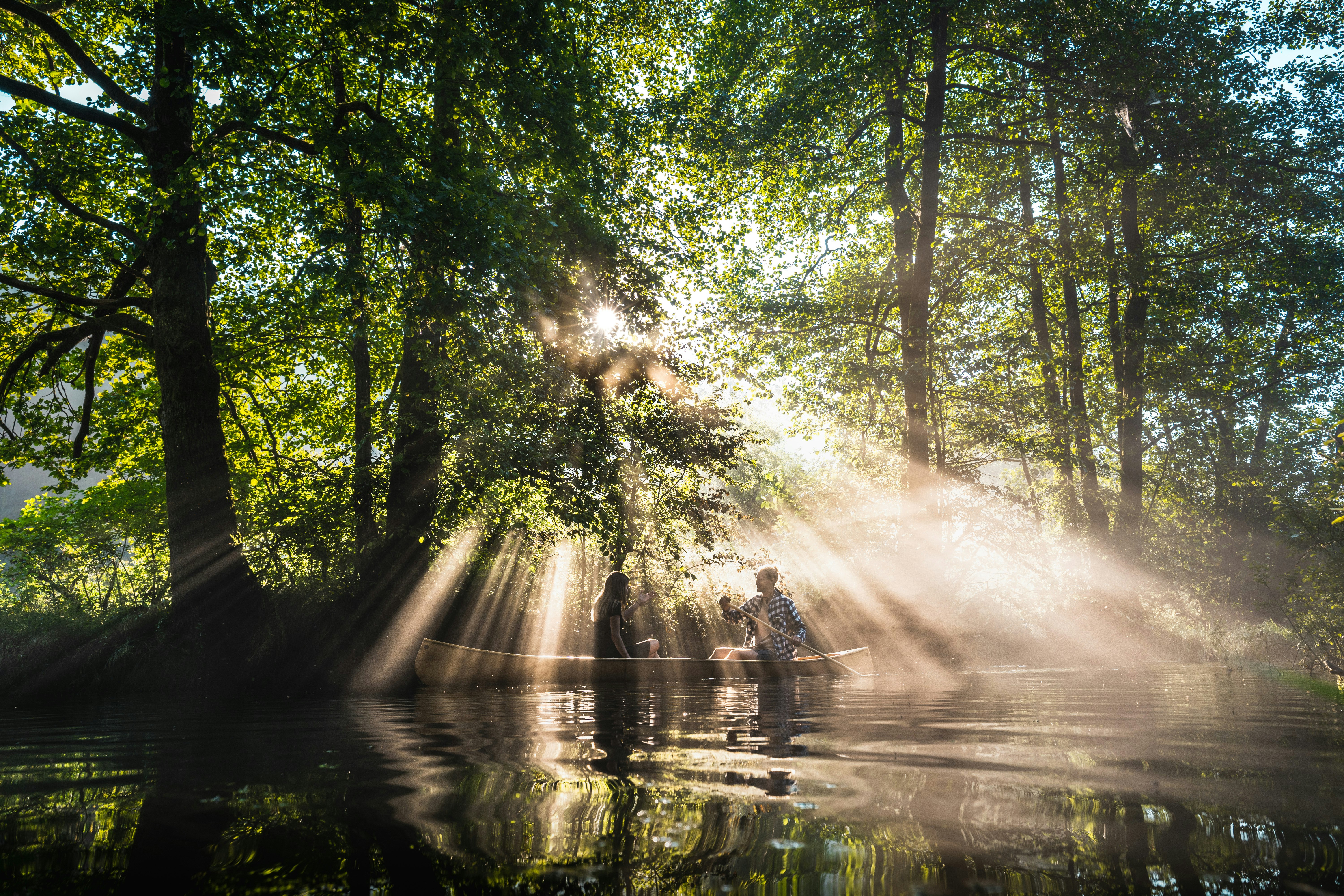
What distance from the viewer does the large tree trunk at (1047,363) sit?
46.5 ft

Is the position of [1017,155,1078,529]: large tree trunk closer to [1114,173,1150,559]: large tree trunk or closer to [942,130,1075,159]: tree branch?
[1114,173,1150,559]: large tree trunk

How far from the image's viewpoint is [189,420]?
820 cm

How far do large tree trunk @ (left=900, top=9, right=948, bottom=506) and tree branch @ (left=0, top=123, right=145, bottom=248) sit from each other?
11619 millimetres

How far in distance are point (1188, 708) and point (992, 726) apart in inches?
80.4

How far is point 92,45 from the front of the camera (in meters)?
11.3

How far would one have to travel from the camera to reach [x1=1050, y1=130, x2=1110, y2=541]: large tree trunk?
13938 millimetres

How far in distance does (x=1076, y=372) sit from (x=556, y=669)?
13.2m

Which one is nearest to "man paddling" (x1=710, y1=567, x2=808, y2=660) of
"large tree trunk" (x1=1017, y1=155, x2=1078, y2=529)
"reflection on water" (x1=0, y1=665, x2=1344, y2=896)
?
"reflection on water" (x1=0, y1=665, x2=1344, y2=896)

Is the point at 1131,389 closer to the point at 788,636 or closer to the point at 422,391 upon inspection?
the point at 788,636

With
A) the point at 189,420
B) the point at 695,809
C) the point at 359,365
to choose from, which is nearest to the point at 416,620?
the point at 189,420

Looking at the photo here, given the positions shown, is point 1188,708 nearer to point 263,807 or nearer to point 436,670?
point 263,807

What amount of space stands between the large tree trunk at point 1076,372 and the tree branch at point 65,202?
1555cm

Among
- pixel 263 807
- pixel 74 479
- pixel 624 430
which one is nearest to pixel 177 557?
pixel 624 430

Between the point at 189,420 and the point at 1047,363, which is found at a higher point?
the point at 1047,363
